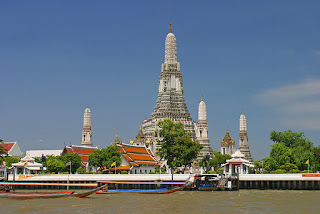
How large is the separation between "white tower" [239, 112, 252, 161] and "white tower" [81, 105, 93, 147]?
47148 mm

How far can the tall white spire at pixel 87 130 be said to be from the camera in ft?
458

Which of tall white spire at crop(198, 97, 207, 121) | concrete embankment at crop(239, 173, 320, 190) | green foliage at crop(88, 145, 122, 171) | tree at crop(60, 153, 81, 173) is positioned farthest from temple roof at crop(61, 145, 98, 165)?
concrete embankment at crop(239, 173, 320, 190)

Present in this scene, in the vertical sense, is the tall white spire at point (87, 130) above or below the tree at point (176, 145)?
above

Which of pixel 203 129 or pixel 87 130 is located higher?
pixel 203 129

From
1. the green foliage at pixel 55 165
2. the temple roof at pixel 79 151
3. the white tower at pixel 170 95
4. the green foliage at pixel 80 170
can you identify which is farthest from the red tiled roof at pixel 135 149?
the white tower at pixel 170 95

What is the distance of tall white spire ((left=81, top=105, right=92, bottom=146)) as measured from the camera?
13950 cm

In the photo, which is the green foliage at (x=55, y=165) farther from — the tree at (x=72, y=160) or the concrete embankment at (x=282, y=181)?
the concrete embankment at (x=282, y=181)

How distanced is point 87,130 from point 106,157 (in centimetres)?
A: 5354

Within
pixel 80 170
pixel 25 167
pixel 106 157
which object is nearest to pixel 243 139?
pixel 80 170

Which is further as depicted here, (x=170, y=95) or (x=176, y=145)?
(x=170, y=95)

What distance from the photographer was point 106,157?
8881 centimetres

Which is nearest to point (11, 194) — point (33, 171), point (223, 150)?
point (33, 171)

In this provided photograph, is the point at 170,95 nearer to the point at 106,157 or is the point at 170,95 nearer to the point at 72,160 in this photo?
the point at 72,160

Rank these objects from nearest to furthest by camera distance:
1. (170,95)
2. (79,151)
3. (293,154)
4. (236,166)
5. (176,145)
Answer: (236,166) → (176,145) → (293,154) → (79,151) → (170,95)
